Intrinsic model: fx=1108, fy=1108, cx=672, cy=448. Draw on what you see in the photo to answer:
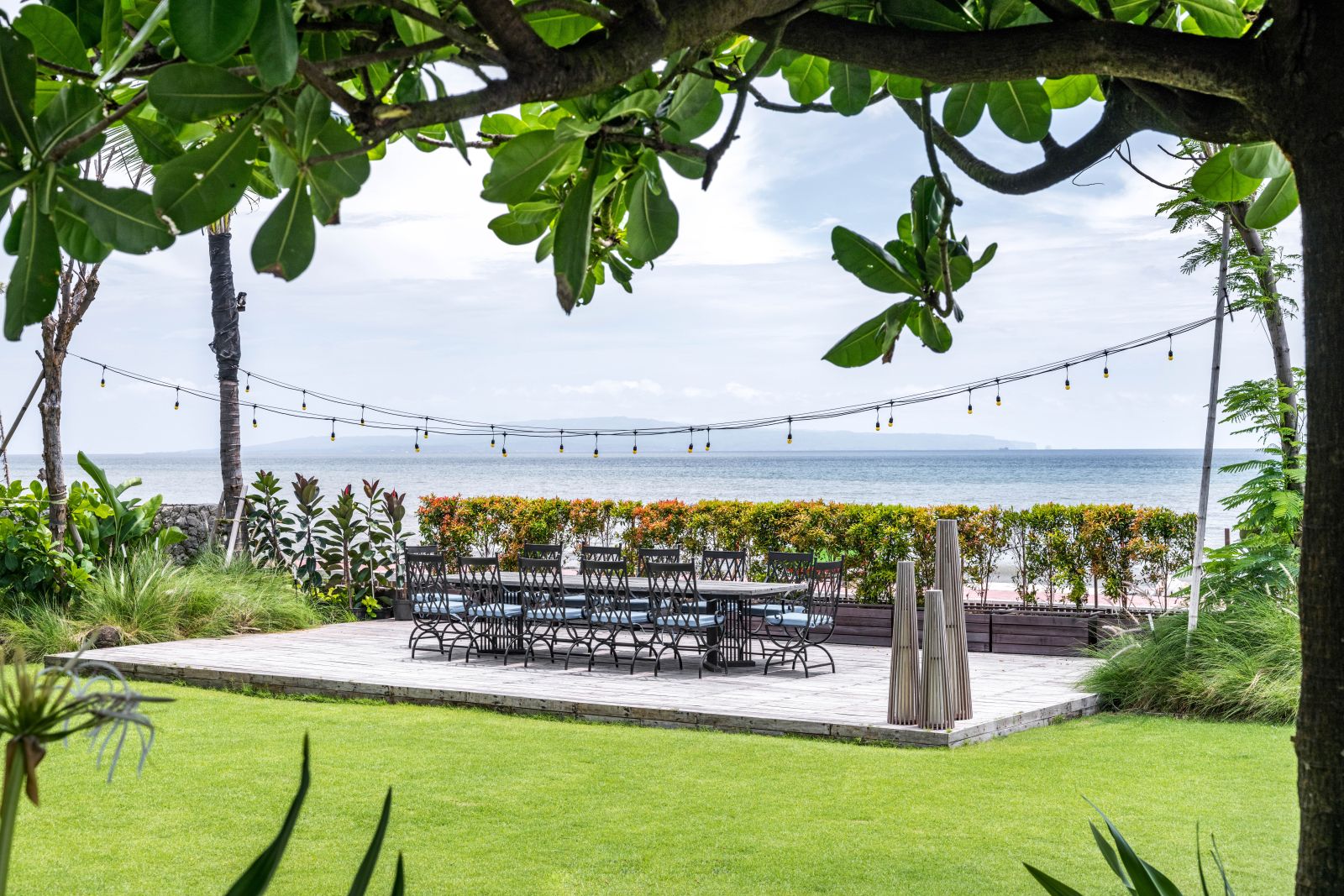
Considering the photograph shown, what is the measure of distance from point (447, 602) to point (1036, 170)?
8.01 meters

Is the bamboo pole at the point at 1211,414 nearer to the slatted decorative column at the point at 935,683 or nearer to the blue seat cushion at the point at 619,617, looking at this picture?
the slatted decorative column at the point at 935,683

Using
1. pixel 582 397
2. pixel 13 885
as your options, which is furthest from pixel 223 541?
pixel 582 397

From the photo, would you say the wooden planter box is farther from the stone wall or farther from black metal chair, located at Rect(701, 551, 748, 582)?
the stone wall

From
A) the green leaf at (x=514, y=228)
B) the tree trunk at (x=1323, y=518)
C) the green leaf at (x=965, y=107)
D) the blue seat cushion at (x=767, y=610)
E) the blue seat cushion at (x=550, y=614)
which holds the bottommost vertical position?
the blue seat cushion at (x=550, y=614)

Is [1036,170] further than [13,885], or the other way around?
[13,885]

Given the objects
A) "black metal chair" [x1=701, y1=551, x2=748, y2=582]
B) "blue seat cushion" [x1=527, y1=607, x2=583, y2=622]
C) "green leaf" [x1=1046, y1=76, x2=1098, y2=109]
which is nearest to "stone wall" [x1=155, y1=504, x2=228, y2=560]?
"blue seat cushion" [x1=527, y1=607, x2=583, y2=622]

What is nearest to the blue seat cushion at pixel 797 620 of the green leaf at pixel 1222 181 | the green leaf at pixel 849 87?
the green leaf at pixel 1222 181

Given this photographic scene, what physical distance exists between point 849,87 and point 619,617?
7.26m

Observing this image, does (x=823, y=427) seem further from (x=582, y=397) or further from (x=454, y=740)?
(x=454, y=740)

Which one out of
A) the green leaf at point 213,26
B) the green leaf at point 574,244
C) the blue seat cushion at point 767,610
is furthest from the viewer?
the blue seat cushion at point 767,610

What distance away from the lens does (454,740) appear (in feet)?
20.1

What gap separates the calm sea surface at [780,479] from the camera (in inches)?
2197

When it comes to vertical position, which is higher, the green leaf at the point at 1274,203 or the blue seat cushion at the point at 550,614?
the green leaf at the point at 1274,203

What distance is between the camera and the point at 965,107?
1416 millimetres
